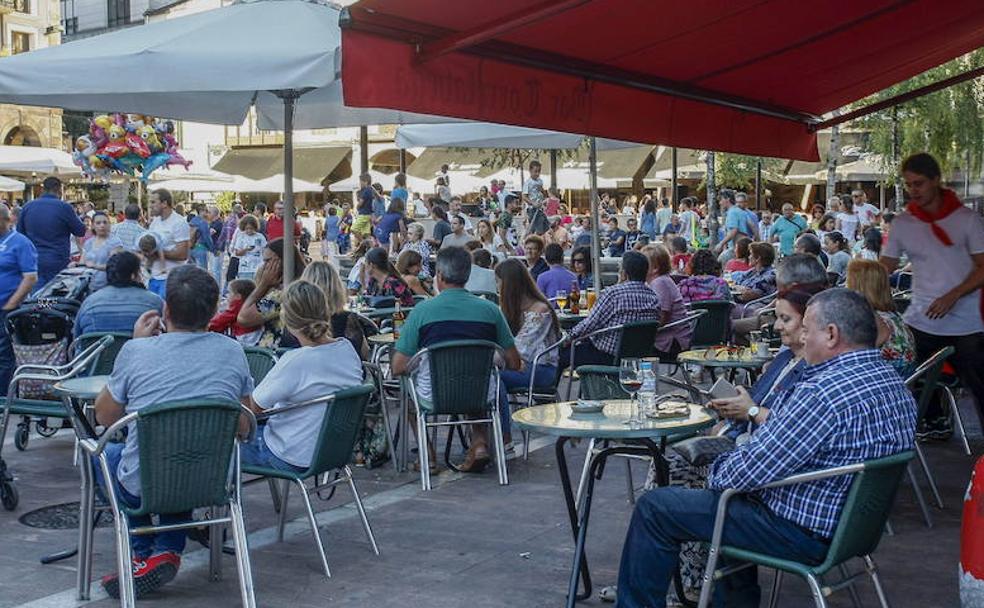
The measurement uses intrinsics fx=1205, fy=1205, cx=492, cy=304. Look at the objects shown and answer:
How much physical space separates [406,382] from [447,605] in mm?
2726

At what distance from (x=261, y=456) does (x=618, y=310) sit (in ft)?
11.0

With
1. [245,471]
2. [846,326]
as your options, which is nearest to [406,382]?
[245,471]

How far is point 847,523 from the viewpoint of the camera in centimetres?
376

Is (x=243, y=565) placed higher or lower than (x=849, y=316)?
lower

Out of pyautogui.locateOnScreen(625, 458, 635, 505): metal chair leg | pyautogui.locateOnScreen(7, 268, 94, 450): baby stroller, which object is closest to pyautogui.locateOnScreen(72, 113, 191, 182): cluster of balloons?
pyautogui.locateOnScreen(7, 268, 94, 450): baby stroller

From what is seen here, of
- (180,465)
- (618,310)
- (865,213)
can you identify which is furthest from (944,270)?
(865,213)

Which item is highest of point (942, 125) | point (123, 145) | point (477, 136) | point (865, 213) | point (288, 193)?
point (942, 125)

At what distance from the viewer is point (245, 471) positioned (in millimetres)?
5496

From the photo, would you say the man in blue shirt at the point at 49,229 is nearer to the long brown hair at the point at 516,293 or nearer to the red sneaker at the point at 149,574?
the long brown hair at the point at 516,293

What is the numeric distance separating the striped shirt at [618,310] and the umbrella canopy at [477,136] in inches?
190

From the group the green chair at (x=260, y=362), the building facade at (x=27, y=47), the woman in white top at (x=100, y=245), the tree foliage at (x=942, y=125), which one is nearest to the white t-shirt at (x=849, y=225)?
the tree foliage at (x=942, y=125)

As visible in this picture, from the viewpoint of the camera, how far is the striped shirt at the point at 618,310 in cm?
821

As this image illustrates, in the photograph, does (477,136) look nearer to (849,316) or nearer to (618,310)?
(618,310)

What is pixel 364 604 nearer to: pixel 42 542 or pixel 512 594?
pixel 512 594
